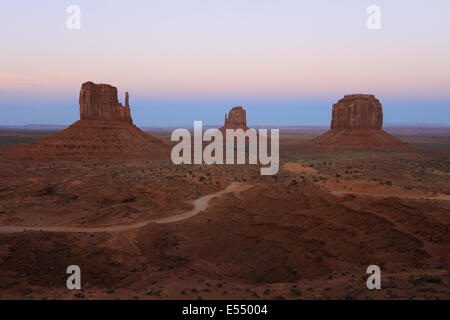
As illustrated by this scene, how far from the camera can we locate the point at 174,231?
2052cm

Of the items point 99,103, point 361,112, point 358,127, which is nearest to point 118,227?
point 99,103

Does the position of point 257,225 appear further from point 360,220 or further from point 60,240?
point 60,240

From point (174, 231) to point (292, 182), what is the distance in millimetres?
15177

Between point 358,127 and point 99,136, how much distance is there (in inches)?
2538

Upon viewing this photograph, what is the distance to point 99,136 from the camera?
217 ft

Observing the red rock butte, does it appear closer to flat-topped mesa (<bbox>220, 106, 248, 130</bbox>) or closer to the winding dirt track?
the winding dirt track

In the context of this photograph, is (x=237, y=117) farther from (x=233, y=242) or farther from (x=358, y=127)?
(x=233, y=242)

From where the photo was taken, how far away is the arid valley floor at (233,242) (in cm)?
1242

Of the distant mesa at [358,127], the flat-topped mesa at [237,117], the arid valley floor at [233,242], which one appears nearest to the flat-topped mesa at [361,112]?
the distant mesa at [358,127]

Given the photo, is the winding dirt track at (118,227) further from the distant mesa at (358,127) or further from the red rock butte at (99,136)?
the distant mesa at (358,127)

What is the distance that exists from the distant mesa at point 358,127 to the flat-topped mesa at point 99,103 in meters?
50.7

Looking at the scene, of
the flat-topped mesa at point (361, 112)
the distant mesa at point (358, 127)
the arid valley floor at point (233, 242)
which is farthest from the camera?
the flat-topped mesa at point (361, 112)

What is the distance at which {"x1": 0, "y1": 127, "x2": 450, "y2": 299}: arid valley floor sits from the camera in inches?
489
